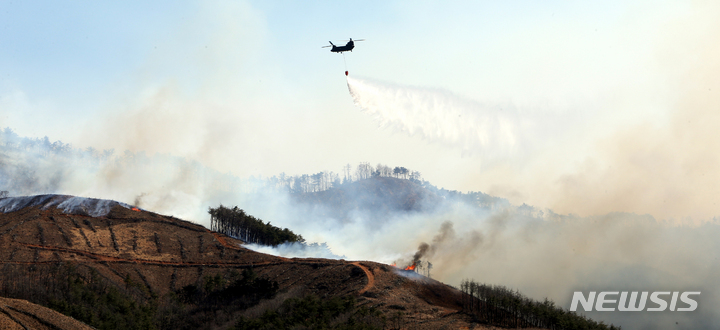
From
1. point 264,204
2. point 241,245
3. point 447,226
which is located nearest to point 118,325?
point 241,245

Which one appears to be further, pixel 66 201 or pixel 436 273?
pixel 66 201

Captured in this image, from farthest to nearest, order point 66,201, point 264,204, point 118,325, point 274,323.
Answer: point 264,204 → point 66,201 → point 118,325 → point 274,323

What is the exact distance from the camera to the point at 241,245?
96.1 m

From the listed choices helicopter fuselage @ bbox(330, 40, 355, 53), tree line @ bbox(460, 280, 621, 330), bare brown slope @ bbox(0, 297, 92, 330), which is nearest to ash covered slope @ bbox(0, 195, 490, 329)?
tree line @ bbox(460, 280, 621, 330)

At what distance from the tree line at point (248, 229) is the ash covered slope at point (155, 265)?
5727mm

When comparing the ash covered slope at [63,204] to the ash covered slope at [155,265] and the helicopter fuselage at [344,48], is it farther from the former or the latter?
the helicopter fuselage at [344,48]

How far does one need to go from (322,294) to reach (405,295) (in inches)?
459

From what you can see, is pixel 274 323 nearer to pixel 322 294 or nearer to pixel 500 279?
pixel 322 294

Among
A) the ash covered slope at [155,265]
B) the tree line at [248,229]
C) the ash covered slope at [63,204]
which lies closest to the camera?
the ash covered slope at [155,265]

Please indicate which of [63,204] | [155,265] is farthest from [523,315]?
[63,204]

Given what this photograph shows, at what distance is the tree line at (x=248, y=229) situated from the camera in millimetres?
102125

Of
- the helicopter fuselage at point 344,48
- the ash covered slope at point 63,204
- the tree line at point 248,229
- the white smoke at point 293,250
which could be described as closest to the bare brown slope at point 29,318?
the helicopter fuselage at point 344,48

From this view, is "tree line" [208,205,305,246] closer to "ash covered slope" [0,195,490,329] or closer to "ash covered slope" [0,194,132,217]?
"ash covered slope" [0,195,490,329]

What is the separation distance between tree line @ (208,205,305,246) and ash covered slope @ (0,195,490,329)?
5.73 meters
